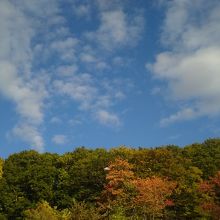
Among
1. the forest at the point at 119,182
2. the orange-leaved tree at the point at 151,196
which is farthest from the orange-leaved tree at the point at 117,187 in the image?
the orange-leaved tree at the point at 151,196

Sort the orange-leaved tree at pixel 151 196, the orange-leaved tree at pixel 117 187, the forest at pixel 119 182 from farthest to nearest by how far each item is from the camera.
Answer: the forest at pixel 119 182
the orange-leaved tree at pixel 117 187
the orange-leaved tree at pixel 151 196

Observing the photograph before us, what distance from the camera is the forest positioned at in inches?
2566

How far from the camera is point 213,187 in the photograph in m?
73.2

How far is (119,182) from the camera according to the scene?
224ft

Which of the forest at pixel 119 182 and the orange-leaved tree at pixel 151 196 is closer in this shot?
the orange-leaved tree at pixel 151 196

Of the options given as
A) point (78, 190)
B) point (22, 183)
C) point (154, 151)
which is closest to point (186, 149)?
point (154, 151)

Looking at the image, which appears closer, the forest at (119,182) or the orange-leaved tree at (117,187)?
the orange-leaved tree at (117,187)

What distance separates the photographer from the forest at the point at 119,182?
65.2 m

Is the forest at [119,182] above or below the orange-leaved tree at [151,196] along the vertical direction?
above

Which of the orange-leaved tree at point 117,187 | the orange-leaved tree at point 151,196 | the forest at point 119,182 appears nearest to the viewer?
the orange-leaved tree at point 151,196

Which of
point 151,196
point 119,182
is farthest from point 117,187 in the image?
point 151,196

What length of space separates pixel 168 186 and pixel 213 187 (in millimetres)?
9122

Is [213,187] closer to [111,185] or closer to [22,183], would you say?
[111,185]

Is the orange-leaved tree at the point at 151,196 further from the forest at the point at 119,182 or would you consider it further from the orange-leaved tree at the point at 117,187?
the orange-leaved tree at the point at 117,187
